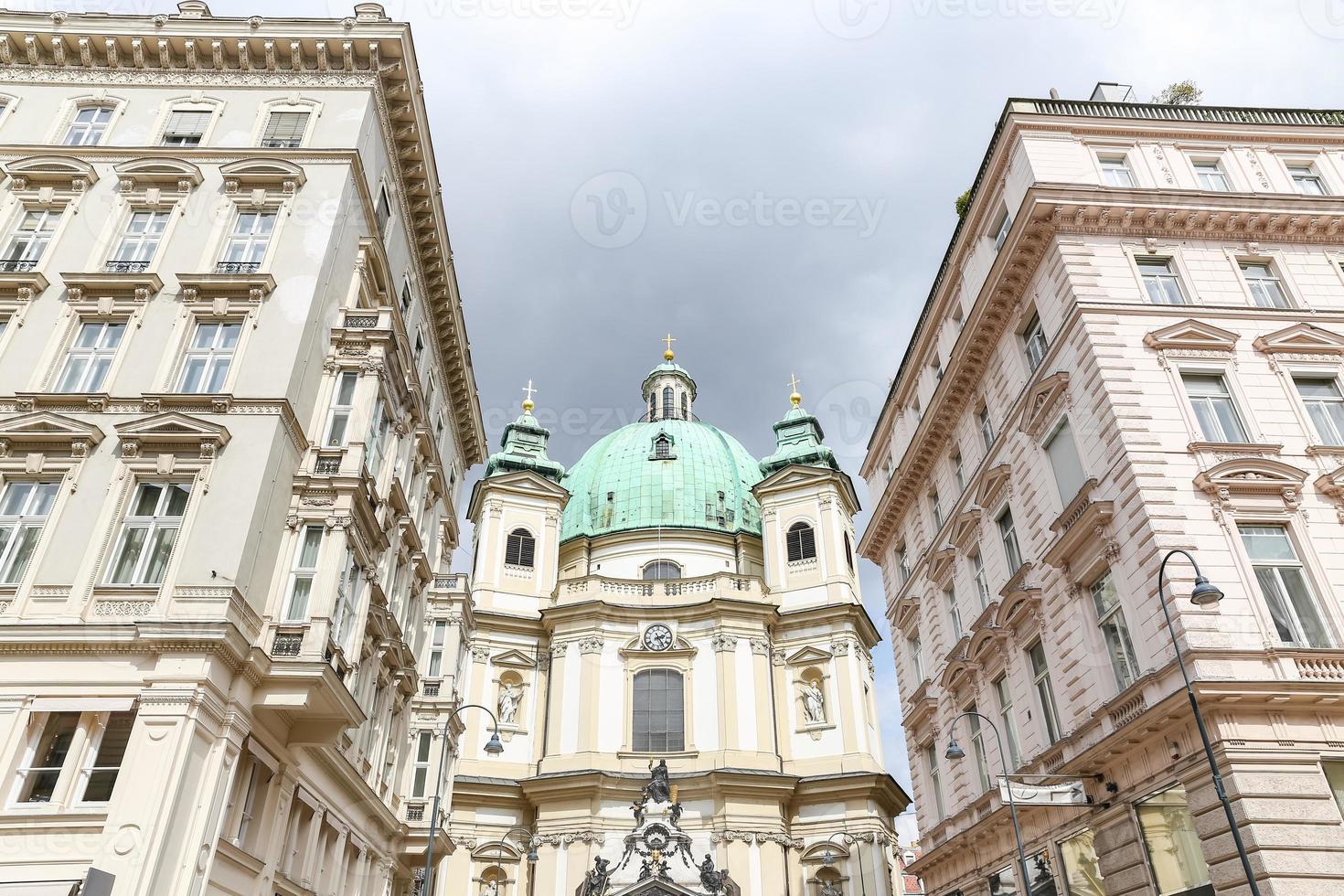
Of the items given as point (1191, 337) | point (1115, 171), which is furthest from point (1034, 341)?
point (1115, 171)

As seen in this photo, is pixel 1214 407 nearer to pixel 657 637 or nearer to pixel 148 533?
pixel 148 533

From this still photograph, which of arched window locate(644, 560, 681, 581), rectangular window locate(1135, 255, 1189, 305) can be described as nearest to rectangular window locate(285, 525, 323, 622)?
rectangular window locate(1135, 255, 1189, 305)

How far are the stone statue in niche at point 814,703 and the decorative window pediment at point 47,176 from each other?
38.9 m

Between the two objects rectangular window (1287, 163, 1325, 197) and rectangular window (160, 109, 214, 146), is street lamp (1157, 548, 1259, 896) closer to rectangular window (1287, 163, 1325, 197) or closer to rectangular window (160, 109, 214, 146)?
rectangular window (1287, 163, 1325, 197)

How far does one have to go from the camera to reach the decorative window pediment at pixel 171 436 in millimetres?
19062

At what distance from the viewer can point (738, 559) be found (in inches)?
2259

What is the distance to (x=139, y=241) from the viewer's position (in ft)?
74.3

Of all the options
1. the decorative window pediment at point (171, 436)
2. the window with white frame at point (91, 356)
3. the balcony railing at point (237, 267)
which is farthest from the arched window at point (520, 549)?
the decorative window pediment at point (171, 436)

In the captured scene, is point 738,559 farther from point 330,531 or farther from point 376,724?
point 330,531

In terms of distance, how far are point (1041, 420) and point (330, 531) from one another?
1718cm

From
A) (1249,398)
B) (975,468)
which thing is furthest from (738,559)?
(1249,398)

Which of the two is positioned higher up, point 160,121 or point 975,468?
point 160,121

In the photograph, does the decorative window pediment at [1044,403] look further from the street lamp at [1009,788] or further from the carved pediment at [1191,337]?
the street lamp at [1009,788]

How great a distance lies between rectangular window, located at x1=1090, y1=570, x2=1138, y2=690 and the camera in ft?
63.1
